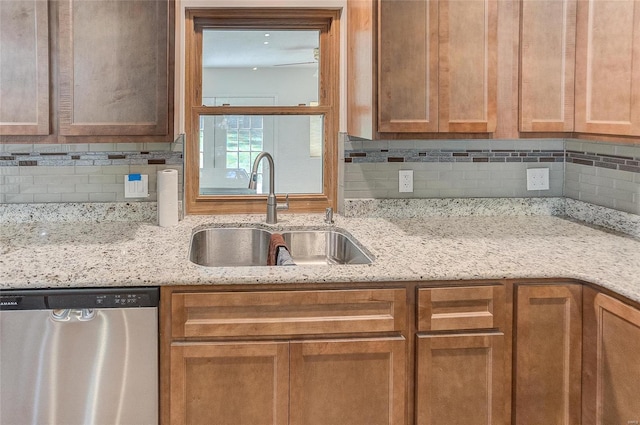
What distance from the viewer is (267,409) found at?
5.95ft

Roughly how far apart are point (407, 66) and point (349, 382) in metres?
1.21

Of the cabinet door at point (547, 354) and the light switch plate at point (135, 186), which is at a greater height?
the light switch plate at point (135, 186)

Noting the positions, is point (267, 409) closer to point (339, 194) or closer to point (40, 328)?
point (40, 328)

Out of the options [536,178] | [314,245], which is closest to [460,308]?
[314,245]

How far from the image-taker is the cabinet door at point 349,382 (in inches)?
71.4

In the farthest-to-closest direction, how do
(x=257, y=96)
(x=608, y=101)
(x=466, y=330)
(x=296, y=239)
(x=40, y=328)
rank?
(x=257, y=96) < (x=296, y=239) < (x=608, y=101) < (x=466, y=330) < (x=40, y=328)

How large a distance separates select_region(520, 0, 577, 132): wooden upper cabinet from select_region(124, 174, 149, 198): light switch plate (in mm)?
1627

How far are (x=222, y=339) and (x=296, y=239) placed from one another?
2.77 ft

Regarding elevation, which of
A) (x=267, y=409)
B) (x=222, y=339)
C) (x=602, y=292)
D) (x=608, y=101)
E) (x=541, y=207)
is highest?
(x=608, y=101)

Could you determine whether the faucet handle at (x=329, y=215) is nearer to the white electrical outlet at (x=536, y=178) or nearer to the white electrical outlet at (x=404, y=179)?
the white electrical outlet at (x=404, y=179)

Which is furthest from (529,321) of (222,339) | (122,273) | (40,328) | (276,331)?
(40,328)

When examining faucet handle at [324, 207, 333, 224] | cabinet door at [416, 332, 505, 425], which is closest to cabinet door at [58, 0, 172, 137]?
faucet handle at [324, 207, 333, 224]

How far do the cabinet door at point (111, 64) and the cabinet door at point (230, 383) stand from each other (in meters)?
0.87

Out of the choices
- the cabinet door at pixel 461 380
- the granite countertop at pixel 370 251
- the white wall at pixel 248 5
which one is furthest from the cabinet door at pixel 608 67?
the white wall at pixel 248 5
